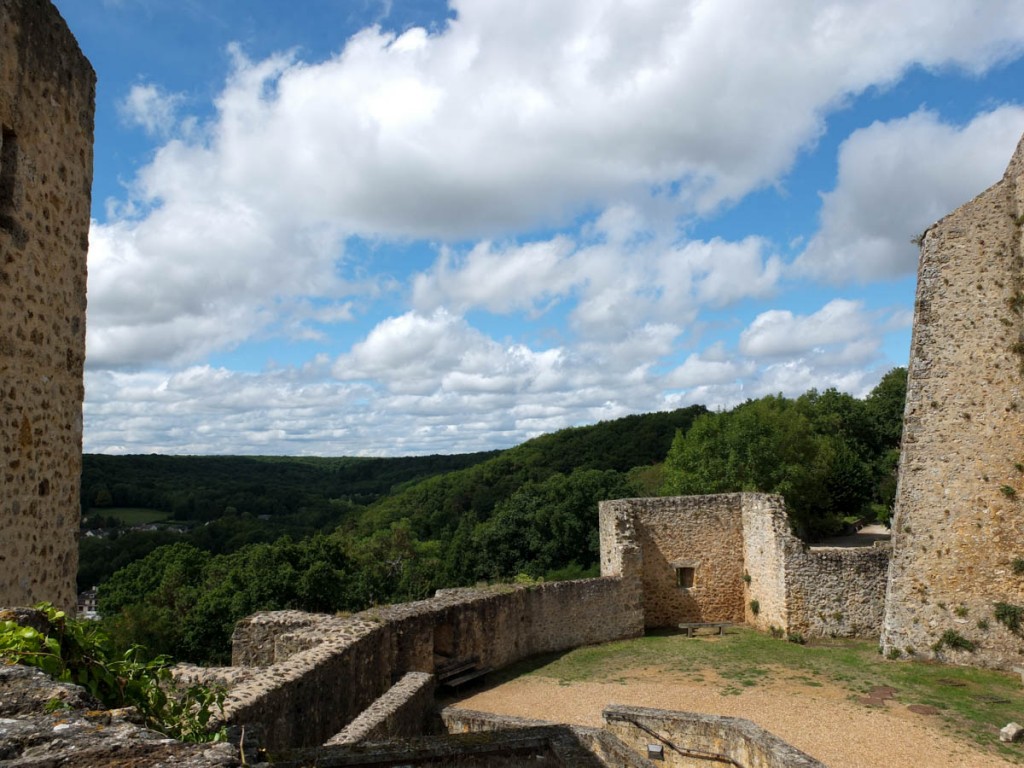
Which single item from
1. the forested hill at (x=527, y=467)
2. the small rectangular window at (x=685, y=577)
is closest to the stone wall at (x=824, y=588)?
the small rectangular window at (x=685, y=577)

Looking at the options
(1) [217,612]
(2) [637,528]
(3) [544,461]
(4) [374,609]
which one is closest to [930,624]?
(2) [637,528]

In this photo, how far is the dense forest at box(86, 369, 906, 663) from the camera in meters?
22.9

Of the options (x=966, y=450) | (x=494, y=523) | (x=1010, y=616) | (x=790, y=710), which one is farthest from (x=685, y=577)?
(x=494, y=523)

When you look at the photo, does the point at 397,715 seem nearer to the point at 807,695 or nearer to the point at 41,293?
the point at 41,293

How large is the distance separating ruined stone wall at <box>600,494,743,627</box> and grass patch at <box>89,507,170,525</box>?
2191 inches

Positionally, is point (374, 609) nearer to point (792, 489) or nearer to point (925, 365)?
point (925, 365)

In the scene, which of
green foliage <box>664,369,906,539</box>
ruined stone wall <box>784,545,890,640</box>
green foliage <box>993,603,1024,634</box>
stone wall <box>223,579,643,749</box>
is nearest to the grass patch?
green foliage <box>664,369,906,539</box>

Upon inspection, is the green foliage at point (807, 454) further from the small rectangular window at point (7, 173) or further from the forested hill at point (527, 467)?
the small rectangular window at point (7, 173)

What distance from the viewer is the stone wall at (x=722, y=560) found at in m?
15.5

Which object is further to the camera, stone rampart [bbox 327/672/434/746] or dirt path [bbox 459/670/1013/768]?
dirt path [bbox 459/670/1013/768]

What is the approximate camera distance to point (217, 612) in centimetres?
2194

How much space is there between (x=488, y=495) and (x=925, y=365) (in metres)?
43.9

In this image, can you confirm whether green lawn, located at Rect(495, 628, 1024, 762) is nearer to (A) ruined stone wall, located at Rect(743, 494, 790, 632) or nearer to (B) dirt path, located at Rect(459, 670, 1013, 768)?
(B) dirt path, located at Rect(459, 670, 1013, 768)

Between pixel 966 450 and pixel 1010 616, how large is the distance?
9.83 feet
